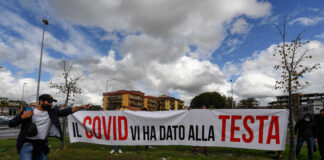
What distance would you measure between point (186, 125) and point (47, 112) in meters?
5.23

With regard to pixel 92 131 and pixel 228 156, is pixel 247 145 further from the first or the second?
pixel 92 131

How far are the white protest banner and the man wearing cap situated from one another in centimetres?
436

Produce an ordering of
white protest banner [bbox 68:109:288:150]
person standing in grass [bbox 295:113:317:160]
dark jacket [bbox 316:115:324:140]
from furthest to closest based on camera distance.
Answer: white protest banner [bbox 68:109:288:150]
person standing in grass [bbox 295:113:317:160]
dark jacket [bbox 316:115:324:140]

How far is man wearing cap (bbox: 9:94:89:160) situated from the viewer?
3.39 meters

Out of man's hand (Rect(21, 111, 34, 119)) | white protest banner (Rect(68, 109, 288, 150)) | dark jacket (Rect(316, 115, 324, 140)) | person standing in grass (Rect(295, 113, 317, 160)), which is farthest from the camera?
white protest banner (Rect(68, 109, 288, 150))

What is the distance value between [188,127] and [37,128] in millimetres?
5431

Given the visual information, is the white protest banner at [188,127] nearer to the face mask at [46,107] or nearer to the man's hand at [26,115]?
the face mask at [46,107]

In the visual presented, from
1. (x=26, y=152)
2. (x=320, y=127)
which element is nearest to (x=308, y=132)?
(x=320, y=127)

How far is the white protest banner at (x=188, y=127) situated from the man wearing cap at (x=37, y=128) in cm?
436

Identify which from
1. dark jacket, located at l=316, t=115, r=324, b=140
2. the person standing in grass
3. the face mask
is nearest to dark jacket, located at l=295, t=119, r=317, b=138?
the person standing in grass

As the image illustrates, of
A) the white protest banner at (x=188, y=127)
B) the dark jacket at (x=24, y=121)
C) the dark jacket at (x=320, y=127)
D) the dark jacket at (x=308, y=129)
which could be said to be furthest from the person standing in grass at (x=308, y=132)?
the dark jacket at (x=24, y=121)

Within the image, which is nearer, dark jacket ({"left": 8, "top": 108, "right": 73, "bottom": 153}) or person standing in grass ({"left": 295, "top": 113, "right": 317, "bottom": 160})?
dark jacket ({"left": 8, "top": 108, "right": 73, "bottom": 153})

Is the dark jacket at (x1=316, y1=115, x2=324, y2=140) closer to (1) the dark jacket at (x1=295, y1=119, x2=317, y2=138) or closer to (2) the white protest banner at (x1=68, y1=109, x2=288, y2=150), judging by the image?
(1) the dark jacket at (x1=295, y1=119, x2=317, y2=138)

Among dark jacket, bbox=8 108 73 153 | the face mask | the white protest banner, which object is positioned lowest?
the white protest banner
